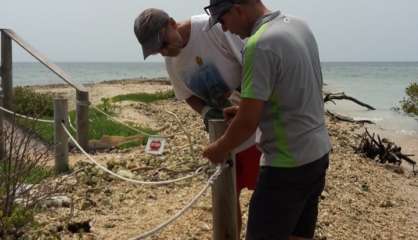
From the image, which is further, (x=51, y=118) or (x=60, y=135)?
(x=51, y=118)

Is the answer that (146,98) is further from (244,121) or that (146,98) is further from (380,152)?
(244,121)

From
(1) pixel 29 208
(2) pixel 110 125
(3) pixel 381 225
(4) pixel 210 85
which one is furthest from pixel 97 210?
(2) pixel 110 125

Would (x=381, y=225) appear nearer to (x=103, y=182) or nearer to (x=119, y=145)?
(x=103, y=182)

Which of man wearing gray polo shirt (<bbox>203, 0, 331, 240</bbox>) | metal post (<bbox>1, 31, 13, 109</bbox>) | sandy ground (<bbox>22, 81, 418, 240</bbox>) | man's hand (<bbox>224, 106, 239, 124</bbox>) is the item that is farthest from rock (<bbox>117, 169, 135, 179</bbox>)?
man wearing gray polo shirt (<bbox>203, 0, 331, 240</bbox>)

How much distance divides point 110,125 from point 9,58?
10.4 feet

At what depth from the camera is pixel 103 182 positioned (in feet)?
20.5

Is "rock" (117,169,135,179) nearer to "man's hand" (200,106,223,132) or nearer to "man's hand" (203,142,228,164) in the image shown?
"man's hand" (200,106,223,132)

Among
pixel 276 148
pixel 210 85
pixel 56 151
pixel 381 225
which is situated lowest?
pixel 381 225

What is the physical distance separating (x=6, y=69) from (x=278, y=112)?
5.87 m

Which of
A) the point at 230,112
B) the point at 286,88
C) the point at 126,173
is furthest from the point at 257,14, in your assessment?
the point at 126,173

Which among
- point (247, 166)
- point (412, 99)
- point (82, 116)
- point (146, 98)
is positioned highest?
point (247, 166)

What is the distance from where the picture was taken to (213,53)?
3.40 meters

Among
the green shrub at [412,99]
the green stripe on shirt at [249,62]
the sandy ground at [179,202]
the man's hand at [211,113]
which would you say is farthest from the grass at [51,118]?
the green shrub at [412,99]

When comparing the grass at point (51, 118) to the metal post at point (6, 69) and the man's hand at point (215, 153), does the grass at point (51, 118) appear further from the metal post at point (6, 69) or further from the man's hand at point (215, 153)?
the man's hand at point (215, 153)
